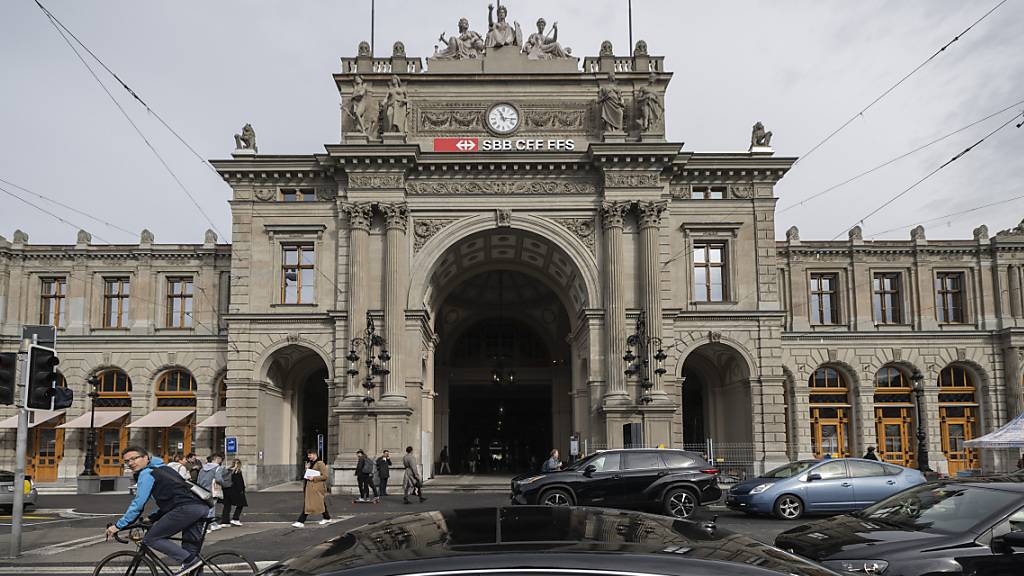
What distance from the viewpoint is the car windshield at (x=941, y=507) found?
27.7 feet

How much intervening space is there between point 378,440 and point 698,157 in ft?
57.5

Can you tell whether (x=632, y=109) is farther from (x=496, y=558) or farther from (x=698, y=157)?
(x=496, y=558)

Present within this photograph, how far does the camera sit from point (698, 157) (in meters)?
36.1

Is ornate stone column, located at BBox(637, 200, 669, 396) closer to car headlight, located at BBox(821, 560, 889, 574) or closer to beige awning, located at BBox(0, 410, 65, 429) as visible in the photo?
car headlight, located at BBox(821, 560, 889, 574)

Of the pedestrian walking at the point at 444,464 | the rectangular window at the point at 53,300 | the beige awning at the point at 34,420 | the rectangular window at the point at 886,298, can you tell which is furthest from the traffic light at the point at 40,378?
the rectangular window at the point at 886,298

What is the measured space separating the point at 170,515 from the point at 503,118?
28.1 meters

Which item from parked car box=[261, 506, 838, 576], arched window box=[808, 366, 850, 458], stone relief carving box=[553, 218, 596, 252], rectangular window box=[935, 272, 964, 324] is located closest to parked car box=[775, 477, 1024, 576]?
parked car box=[261, 506, 838, 576]

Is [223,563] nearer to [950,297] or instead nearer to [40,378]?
[40,378]

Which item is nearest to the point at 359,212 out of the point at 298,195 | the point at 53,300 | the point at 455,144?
the point at 298,195

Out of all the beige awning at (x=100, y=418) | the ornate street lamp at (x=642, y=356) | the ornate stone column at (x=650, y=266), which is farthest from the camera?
the beige awning at (x=100, y=418)

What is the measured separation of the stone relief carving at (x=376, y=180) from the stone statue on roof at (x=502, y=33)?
735 centimetres

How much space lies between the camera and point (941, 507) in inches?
357

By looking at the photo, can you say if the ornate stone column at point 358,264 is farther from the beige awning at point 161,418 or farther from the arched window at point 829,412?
the arched window at point 829,412

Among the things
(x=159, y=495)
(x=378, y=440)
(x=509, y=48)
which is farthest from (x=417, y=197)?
(x=159, y=495)
